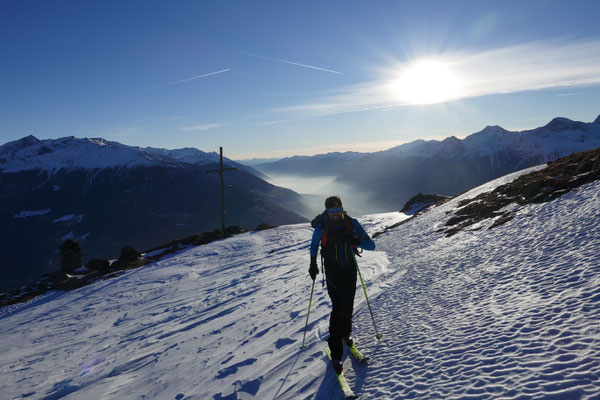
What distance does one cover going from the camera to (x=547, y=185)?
49.8 feet

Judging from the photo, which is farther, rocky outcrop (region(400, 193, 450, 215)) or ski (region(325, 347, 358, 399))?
rocky outcrop (region(400, 193, 450, 215))

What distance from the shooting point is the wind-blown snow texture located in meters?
4.86

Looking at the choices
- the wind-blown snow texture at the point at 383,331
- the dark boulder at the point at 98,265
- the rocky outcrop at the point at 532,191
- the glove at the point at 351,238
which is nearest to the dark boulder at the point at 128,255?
the dark boulder at the point at 98,265

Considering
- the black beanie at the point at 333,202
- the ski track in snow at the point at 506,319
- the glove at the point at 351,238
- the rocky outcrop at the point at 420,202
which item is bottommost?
the ski track in snow at the point at 506,319

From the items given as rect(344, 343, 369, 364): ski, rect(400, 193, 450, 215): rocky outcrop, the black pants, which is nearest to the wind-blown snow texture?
rect(344, 343, 369, 364): ski

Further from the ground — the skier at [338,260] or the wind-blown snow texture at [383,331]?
the skier at [338,260]

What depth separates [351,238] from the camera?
6.27 metres

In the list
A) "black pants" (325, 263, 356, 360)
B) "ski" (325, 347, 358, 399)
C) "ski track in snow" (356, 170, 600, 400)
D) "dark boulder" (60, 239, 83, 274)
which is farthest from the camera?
"dark boulder" (60, 239, 83, 274)

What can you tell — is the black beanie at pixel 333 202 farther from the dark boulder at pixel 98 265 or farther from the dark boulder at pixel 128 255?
the dark boulder at pixel 98 265

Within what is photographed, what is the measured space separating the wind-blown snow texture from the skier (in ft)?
2.97

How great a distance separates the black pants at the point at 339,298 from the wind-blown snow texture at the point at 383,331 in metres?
0.71

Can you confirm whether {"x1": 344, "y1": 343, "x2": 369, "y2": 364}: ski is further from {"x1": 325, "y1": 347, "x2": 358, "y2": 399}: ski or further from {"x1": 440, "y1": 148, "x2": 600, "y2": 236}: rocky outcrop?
{"x1": 440, "y1": 148, "x2": 600, "y2": 236}: rocky outcrop

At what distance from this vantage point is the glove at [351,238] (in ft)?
20.4

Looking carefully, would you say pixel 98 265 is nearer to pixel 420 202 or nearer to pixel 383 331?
pixel 383 331
